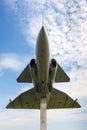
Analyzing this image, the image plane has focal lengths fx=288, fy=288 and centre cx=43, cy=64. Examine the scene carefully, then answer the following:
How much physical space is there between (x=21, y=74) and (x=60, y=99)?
3882 mm

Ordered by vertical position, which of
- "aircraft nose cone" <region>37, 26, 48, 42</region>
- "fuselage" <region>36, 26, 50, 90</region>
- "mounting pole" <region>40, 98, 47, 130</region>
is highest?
"aircraft nose cone" <region>37, 26, 48, 42</region>

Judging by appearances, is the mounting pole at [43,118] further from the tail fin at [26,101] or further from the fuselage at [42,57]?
the tail fin at [26,101]

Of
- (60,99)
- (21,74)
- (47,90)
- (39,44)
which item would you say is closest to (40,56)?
(39,44)

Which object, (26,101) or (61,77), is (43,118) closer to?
(61,77)

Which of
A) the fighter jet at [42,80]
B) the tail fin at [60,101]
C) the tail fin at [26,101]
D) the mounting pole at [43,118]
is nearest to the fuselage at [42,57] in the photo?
the fighter jet at [42,80]

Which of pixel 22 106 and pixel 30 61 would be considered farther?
pixel 22 106

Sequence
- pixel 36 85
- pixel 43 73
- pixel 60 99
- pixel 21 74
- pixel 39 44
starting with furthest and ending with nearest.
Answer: pixel 60 99 → pixel 21 74 → pixel 36 85 → pixel 43 73 → pixel 39 44

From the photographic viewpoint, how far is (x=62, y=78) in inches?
851

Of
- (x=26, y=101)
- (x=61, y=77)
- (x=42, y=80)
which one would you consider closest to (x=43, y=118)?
(x=42, y=80)

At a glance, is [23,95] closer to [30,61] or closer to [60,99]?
[60,99]

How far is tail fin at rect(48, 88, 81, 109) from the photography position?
2204cm

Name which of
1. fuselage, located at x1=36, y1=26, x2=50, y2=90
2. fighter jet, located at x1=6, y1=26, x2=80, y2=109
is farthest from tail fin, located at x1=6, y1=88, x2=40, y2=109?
fuselage, located at x1=36, y1=26, x2=50, y2=90

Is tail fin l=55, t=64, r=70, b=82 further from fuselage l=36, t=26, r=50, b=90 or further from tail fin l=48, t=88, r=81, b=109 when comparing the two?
fuselage l=36, t=26, r=50, b=90

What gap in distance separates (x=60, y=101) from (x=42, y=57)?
7.24 meters
